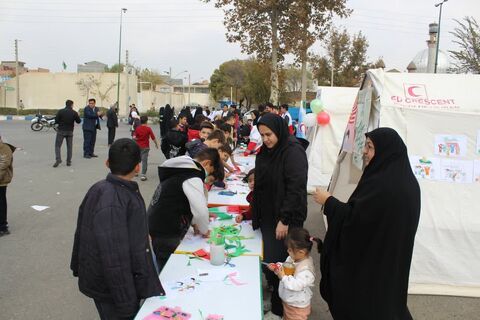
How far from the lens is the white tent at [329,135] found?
27.9 feet

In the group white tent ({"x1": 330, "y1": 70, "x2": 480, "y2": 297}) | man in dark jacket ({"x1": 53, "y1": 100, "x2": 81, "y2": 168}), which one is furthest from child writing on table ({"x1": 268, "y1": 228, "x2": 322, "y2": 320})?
man in dark jacket ({"x1": 53, "y1": 100, "x2": 81, "y2": 168})

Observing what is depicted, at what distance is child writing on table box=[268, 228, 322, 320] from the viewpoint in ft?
10.2

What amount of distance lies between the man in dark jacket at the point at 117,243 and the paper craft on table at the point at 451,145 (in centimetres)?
380

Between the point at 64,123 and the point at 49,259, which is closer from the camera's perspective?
the point at 49,259

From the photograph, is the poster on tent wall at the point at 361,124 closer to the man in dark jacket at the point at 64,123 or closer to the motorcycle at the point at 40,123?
the man in dark jacket at the point at 64,123

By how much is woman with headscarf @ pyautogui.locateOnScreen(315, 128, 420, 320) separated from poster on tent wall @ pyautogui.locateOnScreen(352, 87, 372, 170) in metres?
2.37

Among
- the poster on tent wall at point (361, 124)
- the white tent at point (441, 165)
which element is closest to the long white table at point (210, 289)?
the white tent at point (441, 165)

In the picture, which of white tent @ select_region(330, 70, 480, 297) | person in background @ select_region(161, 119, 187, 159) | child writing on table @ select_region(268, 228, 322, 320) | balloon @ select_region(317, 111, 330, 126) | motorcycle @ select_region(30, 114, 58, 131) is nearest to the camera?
child writing on table @ select_region(268, 228, 322, 320)

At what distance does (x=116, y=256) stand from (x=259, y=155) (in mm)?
1895

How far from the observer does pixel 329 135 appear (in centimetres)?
862

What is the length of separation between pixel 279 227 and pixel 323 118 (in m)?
5.51

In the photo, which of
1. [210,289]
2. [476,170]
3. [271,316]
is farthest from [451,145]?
[210,289]

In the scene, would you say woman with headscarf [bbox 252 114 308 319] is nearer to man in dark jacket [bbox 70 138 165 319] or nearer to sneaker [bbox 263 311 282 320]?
sneaker [bbox 263 311 282 320]

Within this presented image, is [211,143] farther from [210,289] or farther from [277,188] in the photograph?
[210,289]
